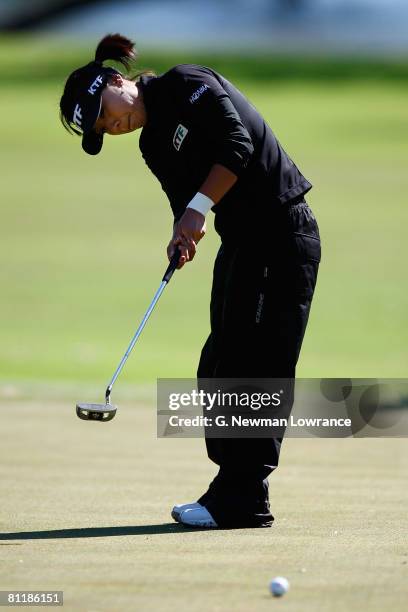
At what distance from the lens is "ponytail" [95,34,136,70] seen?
4688 mm

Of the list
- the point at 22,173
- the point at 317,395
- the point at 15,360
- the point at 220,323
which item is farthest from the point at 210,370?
the point at 22,173

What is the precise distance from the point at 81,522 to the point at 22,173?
26855 millimetres

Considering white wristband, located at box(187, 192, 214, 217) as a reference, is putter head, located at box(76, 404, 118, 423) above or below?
below

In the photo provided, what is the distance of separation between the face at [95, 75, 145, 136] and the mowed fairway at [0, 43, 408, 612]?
145cm

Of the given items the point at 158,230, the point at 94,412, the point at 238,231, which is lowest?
the point at 94,412

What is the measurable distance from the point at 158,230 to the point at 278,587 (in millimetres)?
20550

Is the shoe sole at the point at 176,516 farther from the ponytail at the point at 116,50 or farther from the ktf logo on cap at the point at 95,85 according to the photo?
the ponytail at the point at 116,50

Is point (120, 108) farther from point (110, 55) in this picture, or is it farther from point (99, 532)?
point (99, 532)

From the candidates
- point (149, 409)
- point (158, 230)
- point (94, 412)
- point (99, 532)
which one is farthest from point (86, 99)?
point (158, 230)

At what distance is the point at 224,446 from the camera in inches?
180

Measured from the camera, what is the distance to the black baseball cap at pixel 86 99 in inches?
176

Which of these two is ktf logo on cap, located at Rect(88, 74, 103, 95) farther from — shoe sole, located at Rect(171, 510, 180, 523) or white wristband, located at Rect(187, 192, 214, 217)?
shoe sole, located at Rect(171, 510, 180, 523)

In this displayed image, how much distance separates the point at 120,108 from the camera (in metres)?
4.53

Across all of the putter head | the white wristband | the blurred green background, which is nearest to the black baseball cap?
the white wristband
